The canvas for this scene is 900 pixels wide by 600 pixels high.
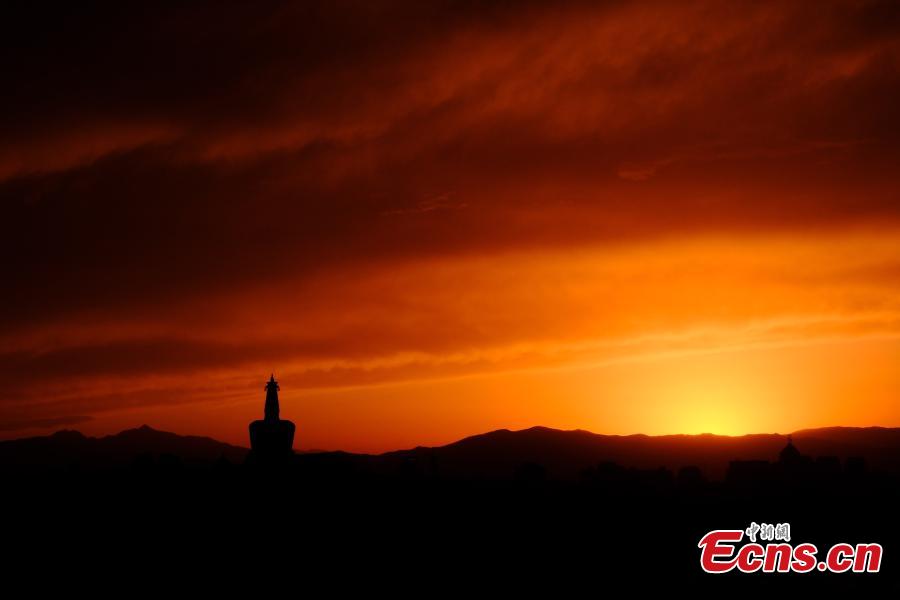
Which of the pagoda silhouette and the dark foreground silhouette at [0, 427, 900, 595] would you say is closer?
the dark foreground silhouette at [0, 427, 900, 595]

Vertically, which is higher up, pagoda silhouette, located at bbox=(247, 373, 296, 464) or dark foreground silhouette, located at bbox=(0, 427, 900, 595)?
pagoda silhouette, located at bbox=(247, 373, 296, 464)

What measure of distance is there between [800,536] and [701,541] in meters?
12.3

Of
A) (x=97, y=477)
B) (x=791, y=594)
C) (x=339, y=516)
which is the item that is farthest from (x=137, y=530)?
(x=791, y=594)

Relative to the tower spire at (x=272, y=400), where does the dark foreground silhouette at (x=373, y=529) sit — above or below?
below

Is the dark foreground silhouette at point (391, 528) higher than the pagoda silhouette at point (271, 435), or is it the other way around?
the pagoda silhouette at point (271, 435)

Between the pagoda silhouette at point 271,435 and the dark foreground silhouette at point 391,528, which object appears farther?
the pagoda silhouette at point 271,435

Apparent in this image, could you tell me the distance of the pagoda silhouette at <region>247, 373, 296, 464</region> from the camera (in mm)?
94750

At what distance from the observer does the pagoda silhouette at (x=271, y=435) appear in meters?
94.8

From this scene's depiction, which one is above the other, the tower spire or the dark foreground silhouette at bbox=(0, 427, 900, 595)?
→ the tower spire

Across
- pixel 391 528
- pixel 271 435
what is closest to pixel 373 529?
pixel 391 528

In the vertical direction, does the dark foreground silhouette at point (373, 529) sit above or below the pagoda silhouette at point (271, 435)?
below

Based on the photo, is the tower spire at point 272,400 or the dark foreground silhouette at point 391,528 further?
the tower spire at point 272,400

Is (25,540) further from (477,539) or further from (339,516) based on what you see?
(477,539)

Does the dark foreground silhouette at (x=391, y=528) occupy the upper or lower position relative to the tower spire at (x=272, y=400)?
lower
